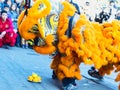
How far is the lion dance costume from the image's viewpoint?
115 inches

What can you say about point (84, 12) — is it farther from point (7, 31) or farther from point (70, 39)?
point (70, 39)

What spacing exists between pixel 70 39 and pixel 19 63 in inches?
49.1

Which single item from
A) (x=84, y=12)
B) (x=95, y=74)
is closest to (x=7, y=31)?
(x=84, y=12)

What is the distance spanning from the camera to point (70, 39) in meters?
2.96

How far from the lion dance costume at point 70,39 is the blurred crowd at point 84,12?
8.37 feet

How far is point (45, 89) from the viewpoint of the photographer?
119 inches

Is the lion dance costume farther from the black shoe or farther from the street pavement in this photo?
the black shoe

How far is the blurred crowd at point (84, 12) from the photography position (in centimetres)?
598

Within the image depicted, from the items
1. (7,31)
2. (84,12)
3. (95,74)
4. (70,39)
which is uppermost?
(84,12)

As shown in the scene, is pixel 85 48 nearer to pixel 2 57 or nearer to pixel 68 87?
pixel 68 87

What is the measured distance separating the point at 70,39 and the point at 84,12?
3.85m

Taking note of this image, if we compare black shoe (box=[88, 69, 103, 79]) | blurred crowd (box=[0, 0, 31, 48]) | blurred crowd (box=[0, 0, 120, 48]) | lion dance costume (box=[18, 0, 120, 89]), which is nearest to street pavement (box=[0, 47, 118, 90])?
black shoe (box=[88, 69, 103, 79])

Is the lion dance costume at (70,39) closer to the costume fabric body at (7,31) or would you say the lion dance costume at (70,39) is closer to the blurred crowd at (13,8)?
the costume fabric body at (7,31)

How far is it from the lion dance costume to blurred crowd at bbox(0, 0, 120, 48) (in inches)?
100
